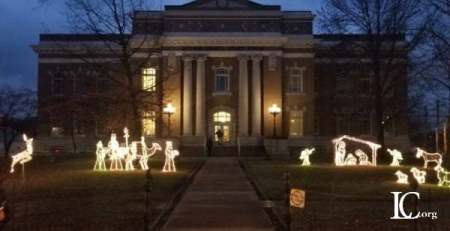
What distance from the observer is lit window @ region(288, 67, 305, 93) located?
6650 centimetres

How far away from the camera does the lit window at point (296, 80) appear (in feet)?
218

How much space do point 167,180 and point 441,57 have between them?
11.6m

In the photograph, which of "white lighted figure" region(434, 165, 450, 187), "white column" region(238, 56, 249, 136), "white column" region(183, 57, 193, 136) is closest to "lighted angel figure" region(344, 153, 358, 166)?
"white lighted figure" region(434, 165, 450, 187)

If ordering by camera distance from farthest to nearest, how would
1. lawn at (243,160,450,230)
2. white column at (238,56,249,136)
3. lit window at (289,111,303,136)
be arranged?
1. lit window at (289,111,303,136)
2. white column at (238,56,249,136)
3. lawn at (243,160,450,230)

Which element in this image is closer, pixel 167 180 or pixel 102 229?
pixel 102 229

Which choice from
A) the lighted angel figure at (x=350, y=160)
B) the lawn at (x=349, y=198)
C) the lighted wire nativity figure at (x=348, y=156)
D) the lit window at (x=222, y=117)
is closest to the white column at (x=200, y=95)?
the lit window at (x=222, y=117)

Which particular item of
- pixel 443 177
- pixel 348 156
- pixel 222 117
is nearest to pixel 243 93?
pixel 222 117

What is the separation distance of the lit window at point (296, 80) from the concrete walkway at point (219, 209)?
127 feet

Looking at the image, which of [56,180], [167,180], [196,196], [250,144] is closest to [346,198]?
[196,196]

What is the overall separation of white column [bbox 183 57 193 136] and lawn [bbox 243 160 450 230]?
3079 centimetres

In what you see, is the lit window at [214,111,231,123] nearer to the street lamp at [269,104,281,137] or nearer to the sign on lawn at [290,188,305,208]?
the street lamp at [269,104,281,137]

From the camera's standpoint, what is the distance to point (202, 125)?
63438 millimetres

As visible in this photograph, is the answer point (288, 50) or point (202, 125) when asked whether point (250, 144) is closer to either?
point (202, 125)

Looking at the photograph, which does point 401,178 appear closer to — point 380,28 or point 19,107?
point 380,28
